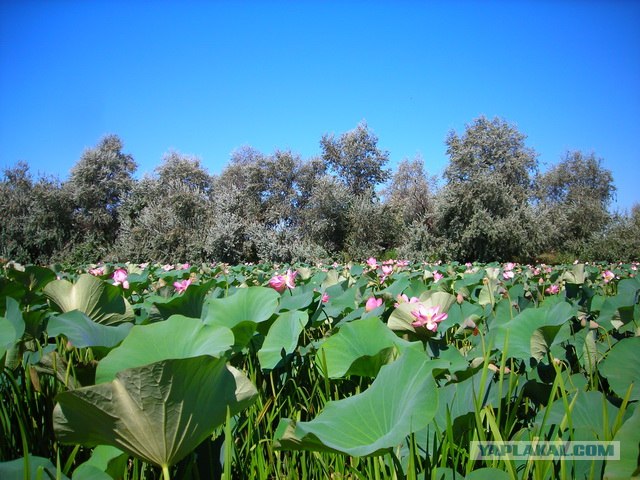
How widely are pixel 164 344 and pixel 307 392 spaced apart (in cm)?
61

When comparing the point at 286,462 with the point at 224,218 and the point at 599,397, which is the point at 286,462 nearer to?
the point at 599,397

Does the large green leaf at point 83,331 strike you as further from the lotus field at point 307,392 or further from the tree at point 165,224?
the tree at point 165,224

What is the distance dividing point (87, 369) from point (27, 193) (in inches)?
1095

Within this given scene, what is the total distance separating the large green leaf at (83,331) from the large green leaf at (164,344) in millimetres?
188

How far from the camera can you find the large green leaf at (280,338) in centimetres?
121

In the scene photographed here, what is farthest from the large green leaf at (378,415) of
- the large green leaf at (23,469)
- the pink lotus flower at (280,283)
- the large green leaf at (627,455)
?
the pink lotus flower at (280,283)

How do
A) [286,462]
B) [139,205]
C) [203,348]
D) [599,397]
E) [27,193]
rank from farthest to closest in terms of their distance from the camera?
[27,193]
[139,205]
[286,462]
[203,348]
[599,397]

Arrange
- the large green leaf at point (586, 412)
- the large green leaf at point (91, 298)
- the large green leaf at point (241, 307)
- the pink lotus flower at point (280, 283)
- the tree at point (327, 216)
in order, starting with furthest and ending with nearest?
1. the tree at point (327, 216)
2. the pink lotus flower at point (280, 283)
3. the large green leaf at point (91, 298)
4. the large green leaf at point (241, 307)
5. the large green leaf at point (586, 412)

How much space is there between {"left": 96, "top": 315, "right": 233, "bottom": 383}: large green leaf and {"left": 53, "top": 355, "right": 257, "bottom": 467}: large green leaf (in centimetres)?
14

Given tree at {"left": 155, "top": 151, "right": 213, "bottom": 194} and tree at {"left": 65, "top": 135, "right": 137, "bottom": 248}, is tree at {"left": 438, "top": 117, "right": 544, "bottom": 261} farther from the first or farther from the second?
tree at {"left": 65, "top": 135, "right": 137, "bottom": 248}

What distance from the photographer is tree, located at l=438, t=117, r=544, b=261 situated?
59.6 feet

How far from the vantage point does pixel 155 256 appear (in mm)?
19406

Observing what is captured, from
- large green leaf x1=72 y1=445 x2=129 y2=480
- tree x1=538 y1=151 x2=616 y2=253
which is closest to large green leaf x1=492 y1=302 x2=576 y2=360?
large green leaf x1=72 y1=445 x2=129 y2=480

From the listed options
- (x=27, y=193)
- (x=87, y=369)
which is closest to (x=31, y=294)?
(x=87, y=369)
